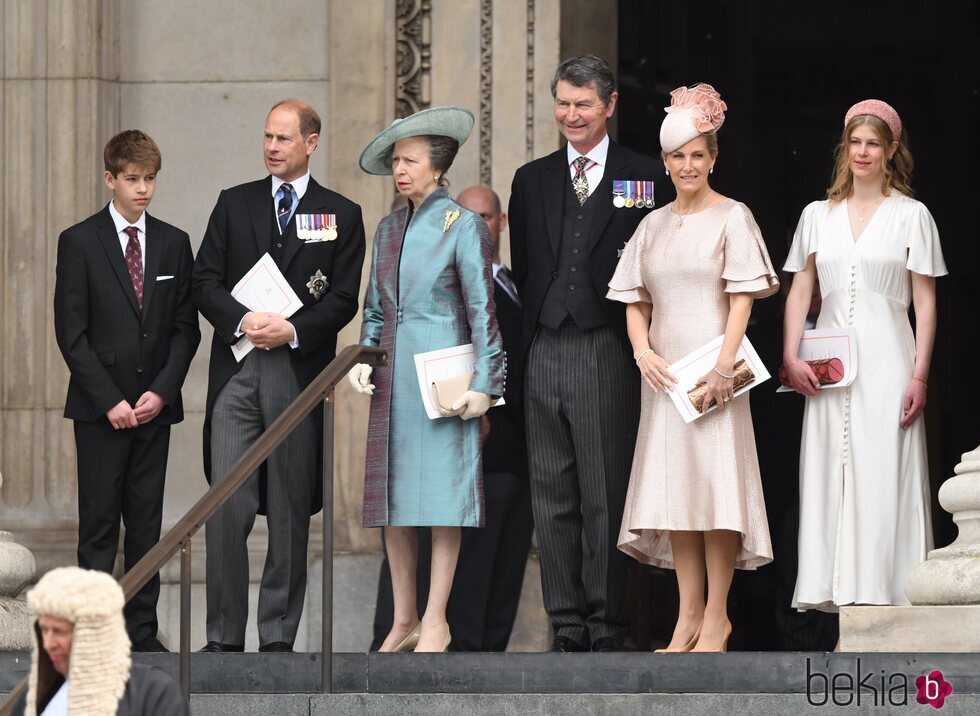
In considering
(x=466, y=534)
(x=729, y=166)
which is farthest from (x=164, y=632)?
(x=729, y=166)

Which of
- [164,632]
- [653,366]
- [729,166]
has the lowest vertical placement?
[164,632]

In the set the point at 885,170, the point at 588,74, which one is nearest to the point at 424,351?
the point at 588,74

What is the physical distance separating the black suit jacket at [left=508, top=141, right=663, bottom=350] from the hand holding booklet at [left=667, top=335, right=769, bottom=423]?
41 centimetres

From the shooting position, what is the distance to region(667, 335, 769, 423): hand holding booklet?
790 centimetres

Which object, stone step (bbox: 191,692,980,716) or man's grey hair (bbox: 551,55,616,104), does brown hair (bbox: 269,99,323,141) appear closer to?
man's grey hair (bbox: 551,55,616,104)

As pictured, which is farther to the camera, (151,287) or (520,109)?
(520,109)

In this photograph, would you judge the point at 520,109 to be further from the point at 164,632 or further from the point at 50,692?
the point at 50,692

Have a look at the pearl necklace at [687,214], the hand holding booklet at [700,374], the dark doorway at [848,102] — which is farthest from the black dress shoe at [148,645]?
the dark doorway at [848,102]

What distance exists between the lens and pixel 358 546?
10.9 m

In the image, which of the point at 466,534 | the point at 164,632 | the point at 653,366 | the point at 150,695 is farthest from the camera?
the point at 164,632

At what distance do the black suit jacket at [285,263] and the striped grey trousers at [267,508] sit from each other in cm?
8

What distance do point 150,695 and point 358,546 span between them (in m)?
5.76

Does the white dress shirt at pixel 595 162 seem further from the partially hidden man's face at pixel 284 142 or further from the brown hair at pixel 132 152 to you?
the brown hair at pixel 132 152

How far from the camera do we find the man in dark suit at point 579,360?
26.4 feet
